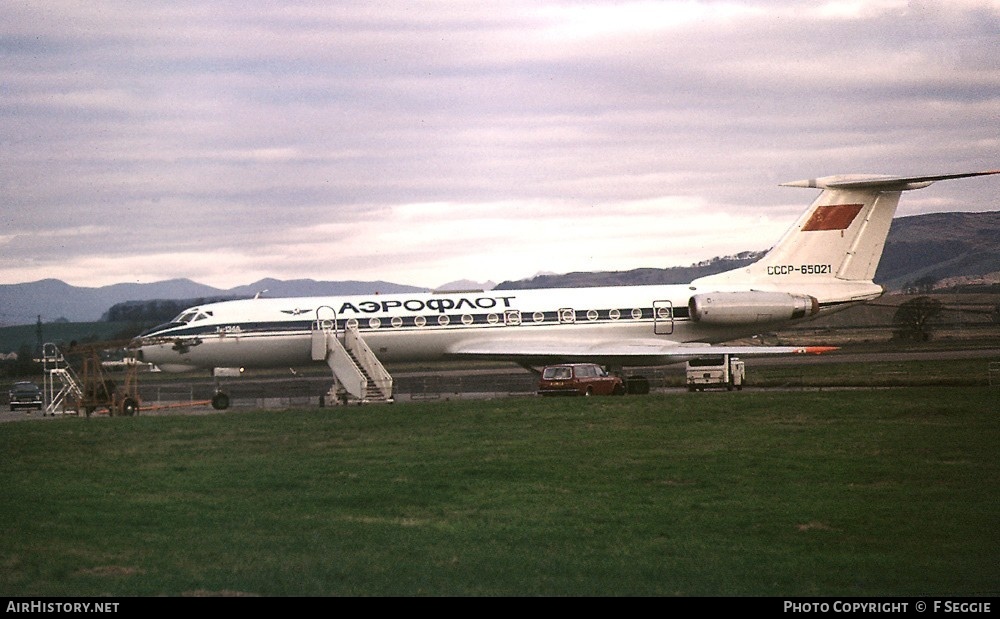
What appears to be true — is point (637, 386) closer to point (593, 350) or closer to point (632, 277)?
point (593, 350)

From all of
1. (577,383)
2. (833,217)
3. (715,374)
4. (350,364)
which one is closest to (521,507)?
(577,383)

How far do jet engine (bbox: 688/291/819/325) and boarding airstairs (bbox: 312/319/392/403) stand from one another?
11936 millimetres

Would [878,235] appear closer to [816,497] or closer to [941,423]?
[941,423]

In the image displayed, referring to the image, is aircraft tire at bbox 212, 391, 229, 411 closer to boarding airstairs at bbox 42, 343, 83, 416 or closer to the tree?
boarding airstairs at bbox 42, 343, 83, 416

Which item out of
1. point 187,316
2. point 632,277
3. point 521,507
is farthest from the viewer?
point 632,277

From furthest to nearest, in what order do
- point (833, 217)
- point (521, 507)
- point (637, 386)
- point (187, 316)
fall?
1. point (833, 217)
2. point (187, 316)
3. point (637, 386)
4. point (521, 507)

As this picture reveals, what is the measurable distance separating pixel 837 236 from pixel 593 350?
10860mm

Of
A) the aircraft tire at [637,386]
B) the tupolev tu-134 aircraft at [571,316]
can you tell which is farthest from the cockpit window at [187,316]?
the aircraft tire at [637,386]

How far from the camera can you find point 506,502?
17031 mm

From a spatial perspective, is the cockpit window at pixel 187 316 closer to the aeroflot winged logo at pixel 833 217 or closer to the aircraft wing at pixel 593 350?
the aircraft wing at pixel 593 350

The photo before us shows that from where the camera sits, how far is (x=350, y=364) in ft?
136

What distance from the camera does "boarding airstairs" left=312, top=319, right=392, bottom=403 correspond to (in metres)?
39.9

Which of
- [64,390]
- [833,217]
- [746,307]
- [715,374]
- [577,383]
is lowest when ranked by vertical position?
[577,383]

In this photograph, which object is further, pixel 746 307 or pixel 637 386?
pixel 746 307
